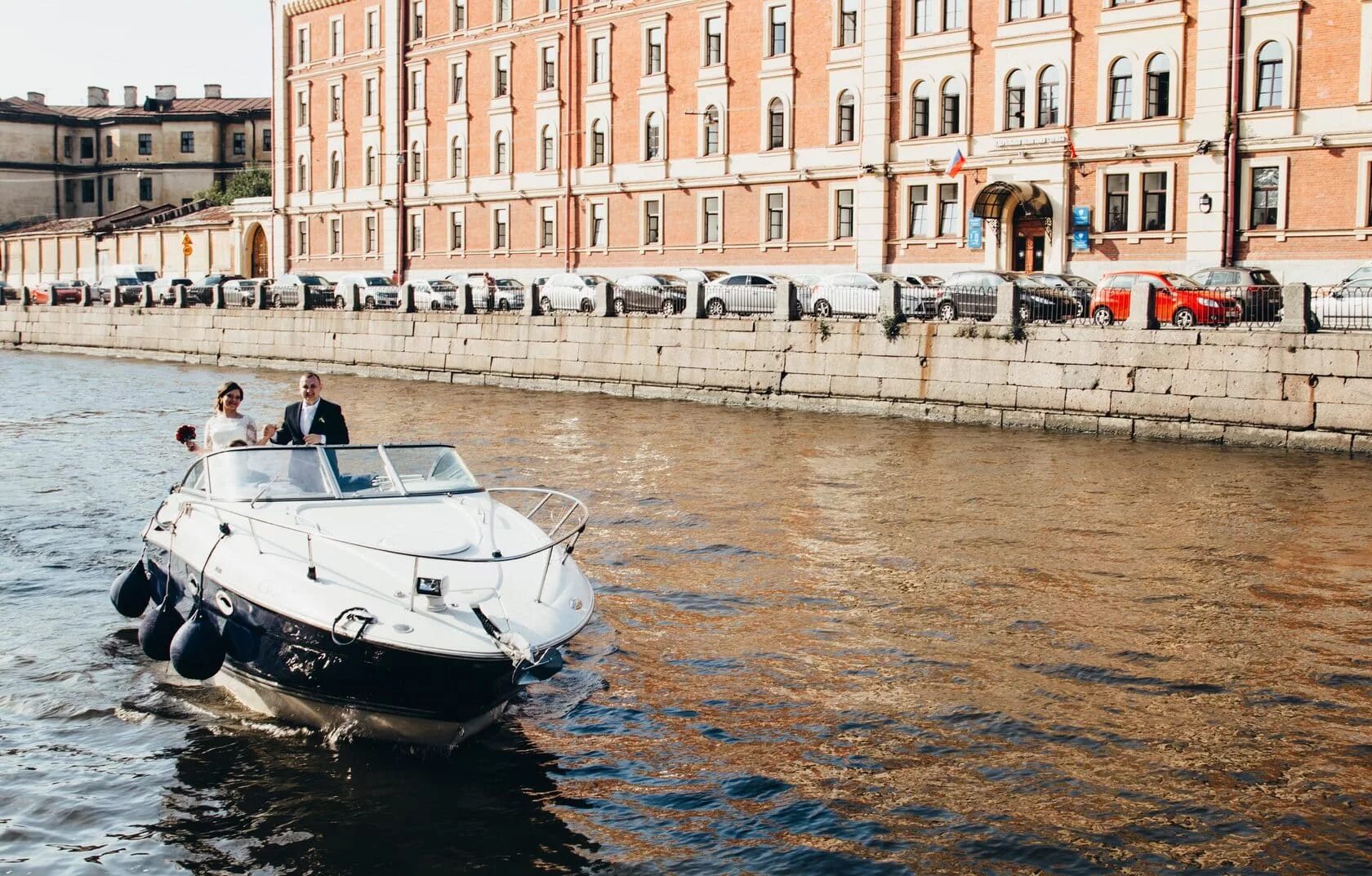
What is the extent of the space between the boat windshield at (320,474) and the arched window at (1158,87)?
30.2m

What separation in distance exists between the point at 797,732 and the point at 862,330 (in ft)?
63.0

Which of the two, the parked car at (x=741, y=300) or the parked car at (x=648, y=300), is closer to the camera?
the parked car at (x=741, y=300)

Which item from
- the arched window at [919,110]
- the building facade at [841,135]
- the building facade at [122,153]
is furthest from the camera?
the building facade at [122,153]

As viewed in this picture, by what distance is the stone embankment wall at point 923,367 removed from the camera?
2220 cm

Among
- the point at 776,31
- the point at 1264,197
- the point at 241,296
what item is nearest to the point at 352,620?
the point at 1264,197

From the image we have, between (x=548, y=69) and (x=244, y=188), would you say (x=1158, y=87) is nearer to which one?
(x=548, y=69)

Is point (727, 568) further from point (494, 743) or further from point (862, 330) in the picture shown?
point (862, 330)

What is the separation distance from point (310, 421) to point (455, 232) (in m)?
44.8

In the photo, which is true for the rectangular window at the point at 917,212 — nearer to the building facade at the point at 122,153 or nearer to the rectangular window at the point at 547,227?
the rectangular window at the point at 547,227

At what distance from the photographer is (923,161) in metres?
40.8


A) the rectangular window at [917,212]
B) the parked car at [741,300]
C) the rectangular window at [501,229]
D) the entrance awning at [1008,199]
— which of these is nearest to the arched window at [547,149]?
the rectangular window at [501,229]

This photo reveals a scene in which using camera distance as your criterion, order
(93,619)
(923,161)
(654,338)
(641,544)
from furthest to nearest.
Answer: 1. (923,161)
2. (654,338)
3. (641,544)
4. (93,619)

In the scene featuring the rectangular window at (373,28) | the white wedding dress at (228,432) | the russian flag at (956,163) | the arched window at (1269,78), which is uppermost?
the rectangular window at (373,28)

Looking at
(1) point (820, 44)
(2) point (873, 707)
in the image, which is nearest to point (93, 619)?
(2) point (873, 707)
